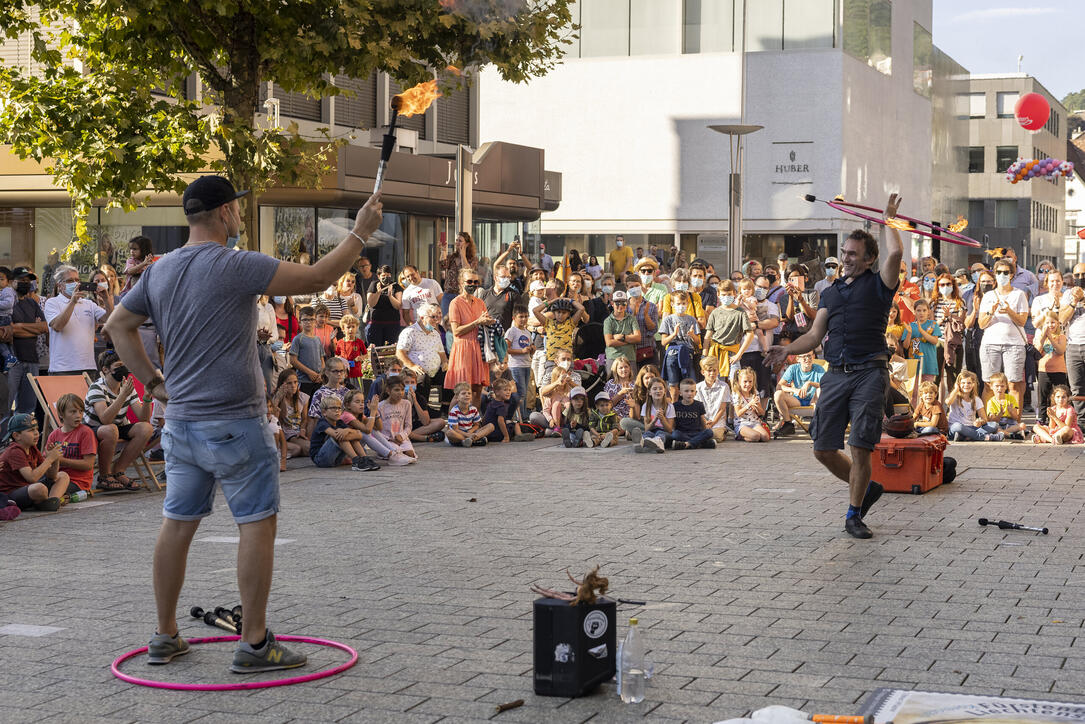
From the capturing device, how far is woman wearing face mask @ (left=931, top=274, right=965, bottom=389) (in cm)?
1805

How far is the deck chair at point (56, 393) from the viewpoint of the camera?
11953 millimetres

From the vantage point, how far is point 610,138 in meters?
45.0

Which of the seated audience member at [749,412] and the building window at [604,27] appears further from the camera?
the building window at [604,27]

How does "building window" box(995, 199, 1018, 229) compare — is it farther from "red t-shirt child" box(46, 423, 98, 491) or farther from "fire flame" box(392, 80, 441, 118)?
"fire flame" box(392, 80, 441, 118)

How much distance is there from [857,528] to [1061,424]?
7.08 m

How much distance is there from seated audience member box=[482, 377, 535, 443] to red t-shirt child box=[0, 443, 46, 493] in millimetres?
5908

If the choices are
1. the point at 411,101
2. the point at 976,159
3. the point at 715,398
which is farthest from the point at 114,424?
the point at 976,159

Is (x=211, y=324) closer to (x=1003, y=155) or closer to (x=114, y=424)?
(x=114, y=424)

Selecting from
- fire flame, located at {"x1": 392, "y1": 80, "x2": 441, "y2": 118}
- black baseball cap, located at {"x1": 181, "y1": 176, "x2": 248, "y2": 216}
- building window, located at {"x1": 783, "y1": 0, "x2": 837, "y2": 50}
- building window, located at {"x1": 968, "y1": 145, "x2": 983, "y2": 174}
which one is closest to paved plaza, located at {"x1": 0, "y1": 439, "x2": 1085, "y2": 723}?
black baseball cap, located at {"x1": 181, "y1": 176, "x2": 248, "y2": 216}

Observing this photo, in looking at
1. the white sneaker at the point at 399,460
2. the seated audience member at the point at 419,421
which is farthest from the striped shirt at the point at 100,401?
the seated audience member at the point at 419,421

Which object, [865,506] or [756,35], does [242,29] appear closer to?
[865,506]

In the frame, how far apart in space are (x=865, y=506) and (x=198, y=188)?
17.0 ft

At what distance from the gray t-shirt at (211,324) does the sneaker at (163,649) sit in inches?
35.9

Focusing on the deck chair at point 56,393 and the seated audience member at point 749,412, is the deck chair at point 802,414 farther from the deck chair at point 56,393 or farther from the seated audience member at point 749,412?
the deck chair at point 56,393
